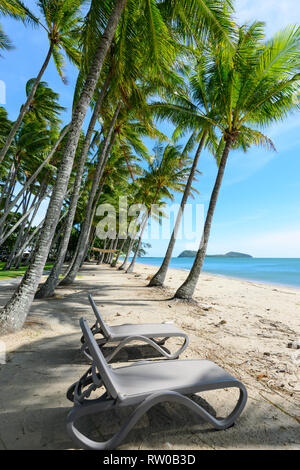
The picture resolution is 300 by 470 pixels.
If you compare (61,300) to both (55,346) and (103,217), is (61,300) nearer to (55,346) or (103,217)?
(55,346)

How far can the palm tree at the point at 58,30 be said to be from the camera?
925cm

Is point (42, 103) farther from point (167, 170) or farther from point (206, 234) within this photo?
point (206, 234)

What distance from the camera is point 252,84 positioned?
6.73 metres

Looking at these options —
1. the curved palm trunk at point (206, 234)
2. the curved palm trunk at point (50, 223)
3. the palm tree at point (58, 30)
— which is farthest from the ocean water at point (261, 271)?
the palm tree at point (58, 30)

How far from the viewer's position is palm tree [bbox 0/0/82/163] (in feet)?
30.3

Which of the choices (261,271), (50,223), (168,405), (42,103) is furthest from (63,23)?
(261,271)

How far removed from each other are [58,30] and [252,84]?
30.0 ft

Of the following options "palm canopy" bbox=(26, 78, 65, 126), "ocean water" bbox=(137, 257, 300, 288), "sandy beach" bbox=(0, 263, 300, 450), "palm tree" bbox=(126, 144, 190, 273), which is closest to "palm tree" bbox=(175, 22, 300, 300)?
"sandy beach" bbox=(0, 263, 300, 450)

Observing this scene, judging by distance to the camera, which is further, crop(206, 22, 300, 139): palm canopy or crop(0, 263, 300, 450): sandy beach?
crop(206, 22, 300, 139): palm canopy

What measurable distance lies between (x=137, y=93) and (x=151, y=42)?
2585 millimetres

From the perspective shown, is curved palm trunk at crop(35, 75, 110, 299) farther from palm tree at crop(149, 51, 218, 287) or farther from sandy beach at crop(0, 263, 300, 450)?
palm tree at crop(149, 51, 218, 287)

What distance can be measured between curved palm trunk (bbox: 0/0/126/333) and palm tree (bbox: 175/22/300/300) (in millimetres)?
3940

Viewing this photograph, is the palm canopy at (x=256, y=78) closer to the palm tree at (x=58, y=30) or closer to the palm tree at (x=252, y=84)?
the palm tree at (x=252, y=84)

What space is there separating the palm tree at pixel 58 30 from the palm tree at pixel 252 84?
6497 millimetres
